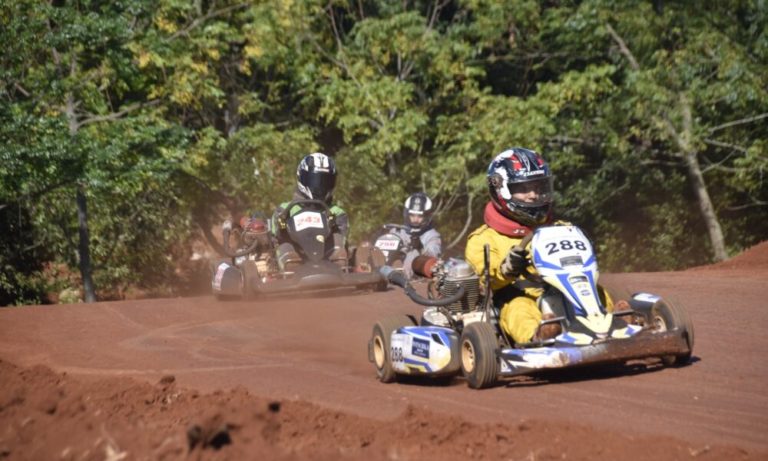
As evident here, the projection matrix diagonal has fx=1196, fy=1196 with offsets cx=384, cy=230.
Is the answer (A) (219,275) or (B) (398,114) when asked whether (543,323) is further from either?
(B) (398,114)

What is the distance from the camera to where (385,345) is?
358 inches

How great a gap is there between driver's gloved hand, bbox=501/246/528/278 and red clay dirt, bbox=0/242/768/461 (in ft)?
2.57

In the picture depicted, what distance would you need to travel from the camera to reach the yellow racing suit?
846 centimetres

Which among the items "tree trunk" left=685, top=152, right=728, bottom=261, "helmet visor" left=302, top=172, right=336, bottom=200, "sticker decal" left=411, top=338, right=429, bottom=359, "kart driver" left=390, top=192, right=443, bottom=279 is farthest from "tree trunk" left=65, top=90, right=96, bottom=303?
"sticker decal" left=411, top=338, right=429, bottom=359

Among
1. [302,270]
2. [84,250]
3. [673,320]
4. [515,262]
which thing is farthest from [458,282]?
[84,250]

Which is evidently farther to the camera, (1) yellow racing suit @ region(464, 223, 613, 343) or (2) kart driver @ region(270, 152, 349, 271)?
(2) kart driver @ region(270, 152, 349, 271)

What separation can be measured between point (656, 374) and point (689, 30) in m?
15.8

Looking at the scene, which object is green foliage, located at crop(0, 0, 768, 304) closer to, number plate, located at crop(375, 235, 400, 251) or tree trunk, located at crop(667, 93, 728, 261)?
tree trunk, located at crop(667, 93, 728, 261)

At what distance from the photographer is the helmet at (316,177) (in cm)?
1647

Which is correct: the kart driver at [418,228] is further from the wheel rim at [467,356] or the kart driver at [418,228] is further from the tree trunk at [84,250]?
the wheel rim at [467,356]

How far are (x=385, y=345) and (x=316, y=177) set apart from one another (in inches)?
299

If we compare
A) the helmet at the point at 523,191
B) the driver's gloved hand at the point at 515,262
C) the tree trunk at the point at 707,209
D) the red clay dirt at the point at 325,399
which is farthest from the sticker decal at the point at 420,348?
the tree trunk at the point at 707,209

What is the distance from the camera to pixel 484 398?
25.4ft

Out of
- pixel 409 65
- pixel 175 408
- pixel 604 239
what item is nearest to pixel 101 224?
pixel 409 65
